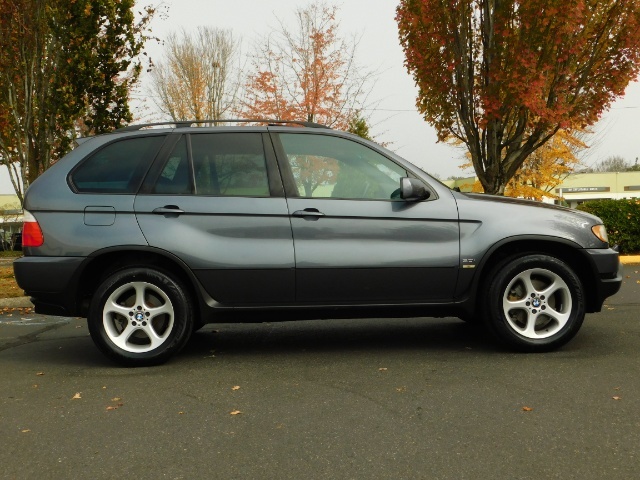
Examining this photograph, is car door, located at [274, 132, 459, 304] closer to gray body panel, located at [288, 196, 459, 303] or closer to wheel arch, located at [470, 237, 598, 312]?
gray body panel, located at [288, 196, 459, 303]

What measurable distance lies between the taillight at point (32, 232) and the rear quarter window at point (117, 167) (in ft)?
1.32

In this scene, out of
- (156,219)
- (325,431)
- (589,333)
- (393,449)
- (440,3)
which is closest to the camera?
(393,449)

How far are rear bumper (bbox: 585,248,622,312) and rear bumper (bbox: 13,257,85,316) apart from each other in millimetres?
3937

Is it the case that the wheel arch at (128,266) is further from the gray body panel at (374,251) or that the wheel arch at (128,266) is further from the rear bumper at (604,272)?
the rear bumper at (604,272)

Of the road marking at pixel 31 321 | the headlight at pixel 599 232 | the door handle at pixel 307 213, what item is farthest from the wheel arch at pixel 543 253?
the road marking at pixel 31 321

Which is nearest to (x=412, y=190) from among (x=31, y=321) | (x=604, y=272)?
(x=604, y=272)

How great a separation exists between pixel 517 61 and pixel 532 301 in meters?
9.46

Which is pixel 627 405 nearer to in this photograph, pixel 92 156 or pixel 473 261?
pixel 473 261

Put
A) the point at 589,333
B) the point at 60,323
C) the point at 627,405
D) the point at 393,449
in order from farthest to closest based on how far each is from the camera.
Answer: the point at 60,323 → the point at 589,333 → the point at 627,405 → the point at 393,449

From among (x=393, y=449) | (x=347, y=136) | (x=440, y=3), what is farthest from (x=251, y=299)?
(x=440, y=3)

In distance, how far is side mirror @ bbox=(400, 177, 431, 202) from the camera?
5738mm

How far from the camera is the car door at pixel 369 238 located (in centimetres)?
580

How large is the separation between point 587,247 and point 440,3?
986cm

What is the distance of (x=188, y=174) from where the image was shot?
5.97 meters
